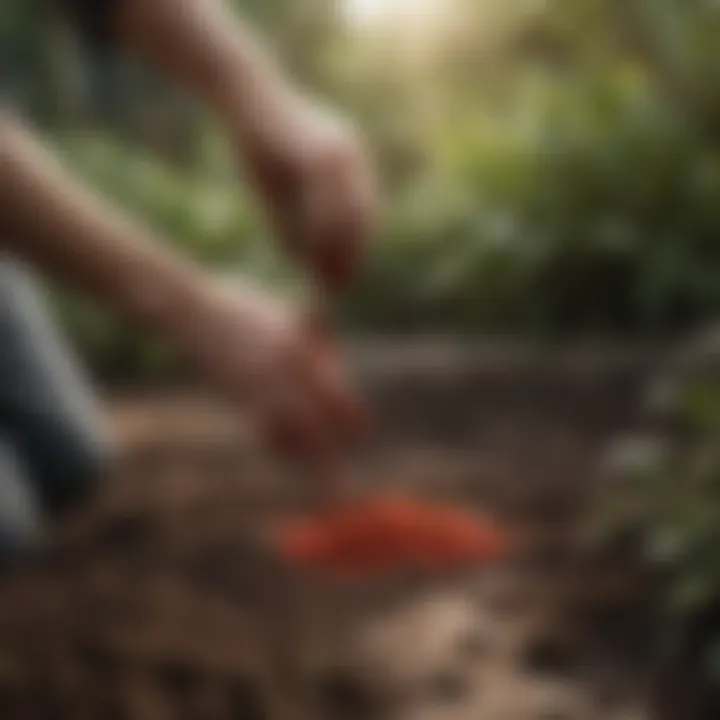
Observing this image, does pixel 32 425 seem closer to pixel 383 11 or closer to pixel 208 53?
pixel 208 53

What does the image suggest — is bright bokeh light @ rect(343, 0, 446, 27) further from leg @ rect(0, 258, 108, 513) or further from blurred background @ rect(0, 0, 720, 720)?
leg @ rect(0, 258, 108, 513)

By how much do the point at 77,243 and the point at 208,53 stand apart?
14 cm

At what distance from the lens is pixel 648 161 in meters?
1.17

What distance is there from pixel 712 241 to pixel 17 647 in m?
0.67

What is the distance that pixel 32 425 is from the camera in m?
0.73

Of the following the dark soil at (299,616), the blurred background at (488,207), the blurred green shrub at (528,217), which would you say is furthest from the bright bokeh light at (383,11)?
the dark soil at (299,616)

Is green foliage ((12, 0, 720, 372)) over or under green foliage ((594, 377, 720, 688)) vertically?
over

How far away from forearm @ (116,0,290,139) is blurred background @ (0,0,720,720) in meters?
0.29

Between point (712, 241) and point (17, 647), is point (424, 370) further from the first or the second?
point (17, 647)

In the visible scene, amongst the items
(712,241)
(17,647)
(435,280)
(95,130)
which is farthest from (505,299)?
(17,647)

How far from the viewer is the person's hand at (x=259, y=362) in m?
0.52

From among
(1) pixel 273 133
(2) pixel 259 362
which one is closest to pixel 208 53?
(1) pixel 273 133

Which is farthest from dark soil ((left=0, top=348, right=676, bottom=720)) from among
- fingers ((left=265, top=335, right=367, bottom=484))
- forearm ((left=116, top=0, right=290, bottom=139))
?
forearm ((left=116, top=0, right=290, bottom=139))

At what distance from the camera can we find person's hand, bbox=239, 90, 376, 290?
56cm
